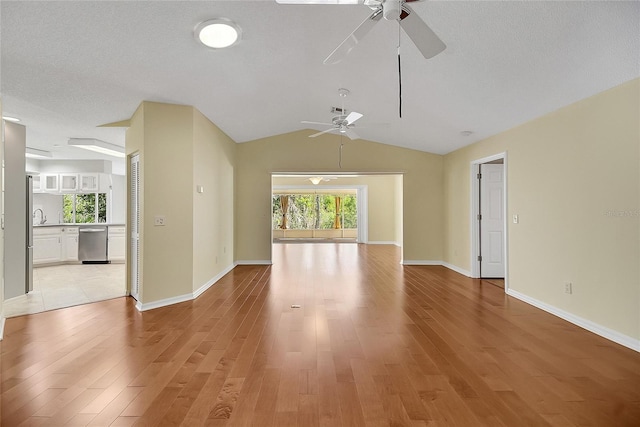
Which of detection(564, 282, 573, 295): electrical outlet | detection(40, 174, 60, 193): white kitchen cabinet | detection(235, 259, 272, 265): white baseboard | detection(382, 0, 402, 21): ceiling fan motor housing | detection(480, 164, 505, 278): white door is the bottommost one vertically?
detection(235, 259, 272, 265): white baseboard

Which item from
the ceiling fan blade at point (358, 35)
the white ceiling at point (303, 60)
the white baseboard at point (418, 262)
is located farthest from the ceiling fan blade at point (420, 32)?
the white baseboard at point (418, 262)

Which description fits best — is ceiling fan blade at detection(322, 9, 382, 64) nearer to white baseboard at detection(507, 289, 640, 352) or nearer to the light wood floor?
the light wood floor

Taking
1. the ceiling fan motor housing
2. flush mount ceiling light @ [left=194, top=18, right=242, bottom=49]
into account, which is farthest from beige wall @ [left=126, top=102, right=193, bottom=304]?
the ceiling fan motor housing

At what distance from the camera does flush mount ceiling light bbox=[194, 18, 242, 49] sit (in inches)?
104

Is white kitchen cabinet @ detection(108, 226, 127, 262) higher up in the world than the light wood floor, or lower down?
higher up

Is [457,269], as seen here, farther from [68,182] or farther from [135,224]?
[68,182]

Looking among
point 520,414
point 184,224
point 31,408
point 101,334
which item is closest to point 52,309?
point 101,334

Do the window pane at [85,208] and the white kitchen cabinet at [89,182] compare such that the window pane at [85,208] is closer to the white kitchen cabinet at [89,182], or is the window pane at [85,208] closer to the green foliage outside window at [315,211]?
the white kitchen cabinet at [89,182]

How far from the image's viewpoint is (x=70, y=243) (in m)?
7.10

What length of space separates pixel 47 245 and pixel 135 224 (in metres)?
4.07

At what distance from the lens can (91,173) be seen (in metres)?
7.84

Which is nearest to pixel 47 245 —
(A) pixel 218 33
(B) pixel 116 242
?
(B) pixel 116 242

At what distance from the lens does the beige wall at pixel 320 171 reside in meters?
7.09

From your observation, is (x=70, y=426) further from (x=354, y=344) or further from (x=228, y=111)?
(x=228, y=111)
